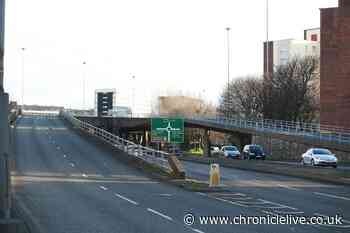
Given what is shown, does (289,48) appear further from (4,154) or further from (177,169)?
(4,154)

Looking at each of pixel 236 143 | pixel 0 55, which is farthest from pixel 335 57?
pixel 0 55

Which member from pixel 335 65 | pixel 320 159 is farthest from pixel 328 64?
pixel 320 159

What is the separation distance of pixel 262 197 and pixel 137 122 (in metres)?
83.7

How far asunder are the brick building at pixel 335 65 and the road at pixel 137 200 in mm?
47620

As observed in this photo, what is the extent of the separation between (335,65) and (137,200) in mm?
67027

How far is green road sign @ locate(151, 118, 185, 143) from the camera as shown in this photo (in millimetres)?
38406

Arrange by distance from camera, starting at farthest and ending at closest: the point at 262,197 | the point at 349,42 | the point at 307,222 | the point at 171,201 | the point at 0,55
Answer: the point at 349,42, the point at 262,197, the point at 171,201, the point at 307,222, the point at 0,55

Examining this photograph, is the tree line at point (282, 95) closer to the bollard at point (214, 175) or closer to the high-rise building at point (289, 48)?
the high-rise building at point (289, 48)

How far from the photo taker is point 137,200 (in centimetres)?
2423

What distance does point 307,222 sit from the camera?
697 inches

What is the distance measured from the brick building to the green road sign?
4925 cm

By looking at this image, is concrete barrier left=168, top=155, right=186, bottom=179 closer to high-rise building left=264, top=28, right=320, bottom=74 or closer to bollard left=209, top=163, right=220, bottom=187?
bollard left=209, top=163, right=220, bottom=187

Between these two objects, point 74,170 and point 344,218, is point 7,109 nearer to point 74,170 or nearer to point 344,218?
point 344,218

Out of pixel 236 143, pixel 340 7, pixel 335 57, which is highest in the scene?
pixel 340 7
